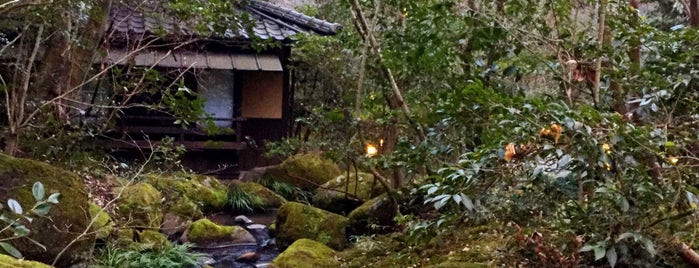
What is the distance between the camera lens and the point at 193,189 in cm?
837

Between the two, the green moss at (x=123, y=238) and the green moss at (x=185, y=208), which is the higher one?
the green moss at (x=123, y=238)


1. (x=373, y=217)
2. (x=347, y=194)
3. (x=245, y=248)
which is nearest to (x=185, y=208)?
(x=245, y=248)

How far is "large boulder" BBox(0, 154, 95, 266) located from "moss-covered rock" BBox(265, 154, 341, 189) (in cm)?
606

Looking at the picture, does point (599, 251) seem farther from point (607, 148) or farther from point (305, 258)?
point (305, 258)

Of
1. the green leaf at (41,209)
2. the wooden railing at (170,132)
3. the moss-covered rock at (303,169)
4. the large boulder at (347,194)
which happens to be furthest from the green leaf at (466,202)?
the wooden railing at (170,132)

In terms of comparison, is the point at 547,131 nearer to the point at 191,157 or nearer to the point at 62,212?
the point at 62,212

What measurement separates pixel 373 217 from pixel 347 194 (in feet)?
5.51

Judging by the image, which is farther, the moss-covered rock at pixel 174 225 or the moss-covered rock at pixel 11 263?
the moss-covered rock at pixel 174 225

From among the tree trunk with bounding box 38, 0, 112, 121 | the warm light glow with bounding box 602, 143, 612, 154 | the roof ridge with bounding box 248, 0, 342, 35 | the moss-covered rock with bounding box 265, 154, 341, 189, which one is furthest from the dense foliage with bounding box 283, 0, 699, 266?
the moss-covered rock with bounding box 265, 154, 341, 189

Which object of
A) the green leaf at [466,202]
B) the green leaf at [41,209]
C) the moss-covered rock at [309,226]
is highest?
the green leaf at [41,209]

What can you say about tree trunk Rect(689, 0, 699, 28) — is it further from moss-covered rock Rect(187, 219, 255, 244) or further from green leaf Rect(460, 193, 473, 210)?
moss-covered rock Rect(187, 219, 255, 244)

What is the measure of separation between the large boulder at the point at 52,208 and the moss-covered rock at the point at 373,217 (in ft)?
8.41

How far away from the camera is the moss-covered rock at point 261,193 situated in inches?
378

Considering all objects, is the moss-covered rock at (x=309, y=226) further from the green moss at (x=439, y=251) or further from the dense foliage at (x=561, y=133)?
the dense foliage at (x=561, y=133)
